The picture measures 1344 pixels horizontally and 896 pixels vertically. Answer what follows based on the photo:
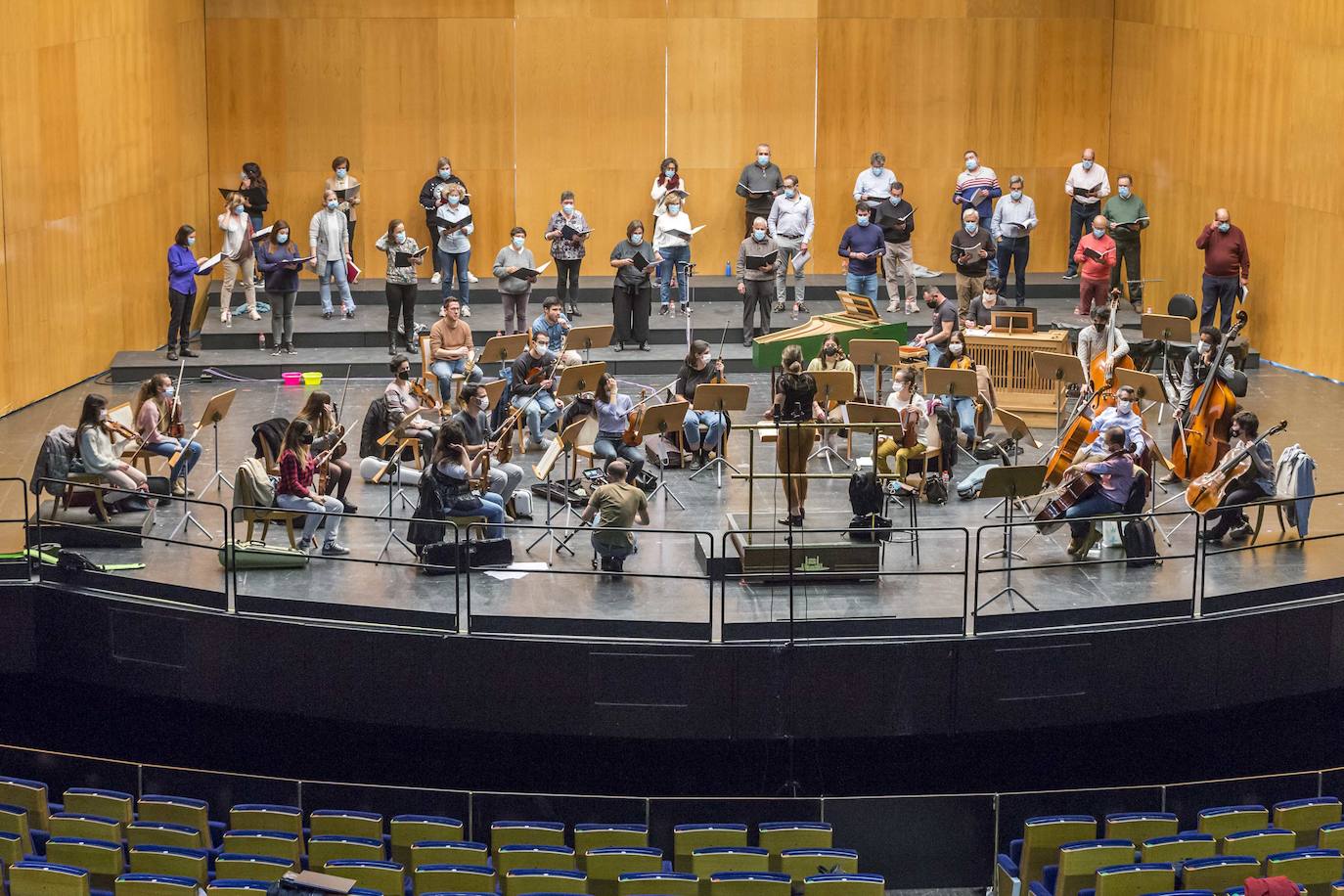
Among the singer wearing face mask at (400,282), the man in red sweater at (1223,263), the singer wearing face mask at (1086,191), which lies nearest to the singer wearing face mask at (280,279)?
the singer wearing face mask at (400,282)

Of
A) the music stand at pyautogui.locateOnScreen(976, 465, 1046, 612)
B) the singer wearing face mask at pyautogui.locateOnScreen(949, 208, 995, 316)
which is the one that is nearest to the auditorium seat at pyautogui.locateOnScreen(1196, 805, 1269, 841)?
the music stand at pyautogui.locateOnScreen(976, 465, 1046, 612)

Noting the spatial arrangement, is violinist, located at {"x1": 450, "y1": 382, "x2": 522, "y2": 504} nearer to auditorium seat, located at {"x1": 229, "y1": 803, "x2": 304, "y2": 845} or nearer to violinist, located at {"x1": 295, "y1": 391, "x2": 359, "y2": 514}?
violinist, located at {"x1": 295, "y1": 391, "x2": 359, "y2": 514}

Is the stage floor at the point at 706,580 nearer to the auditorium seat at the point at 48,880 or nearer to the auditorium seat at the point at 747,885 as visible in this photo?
the auditorium seat at the point at 747,885

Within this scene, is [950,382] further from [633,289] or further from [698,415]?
[633,289]

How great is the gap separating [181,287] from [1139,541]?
459 inches

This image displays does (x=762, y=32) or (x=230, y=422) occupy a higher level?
(x=762, y=32)

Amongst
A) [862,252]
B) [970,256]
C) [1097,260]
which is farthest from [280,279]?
[1097,260]

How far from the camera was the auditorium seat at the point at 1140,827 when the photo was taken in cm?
1277

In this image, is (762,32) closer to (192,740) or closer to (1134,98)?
(1134,98)

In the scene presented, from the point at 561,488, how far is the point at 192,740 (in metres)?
3.94

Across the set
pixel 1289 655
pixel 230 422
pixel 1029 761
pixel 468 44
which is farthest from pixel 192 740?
pixel 468 44

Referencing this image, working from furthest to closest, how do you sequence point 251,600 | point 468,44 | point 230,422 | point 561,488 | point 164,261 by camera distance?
point 468,44
point 164,261
point 230,422
point 561,488
point 251,600

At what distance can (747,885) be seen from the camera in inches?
459

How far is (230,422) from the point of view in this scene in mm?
19656
